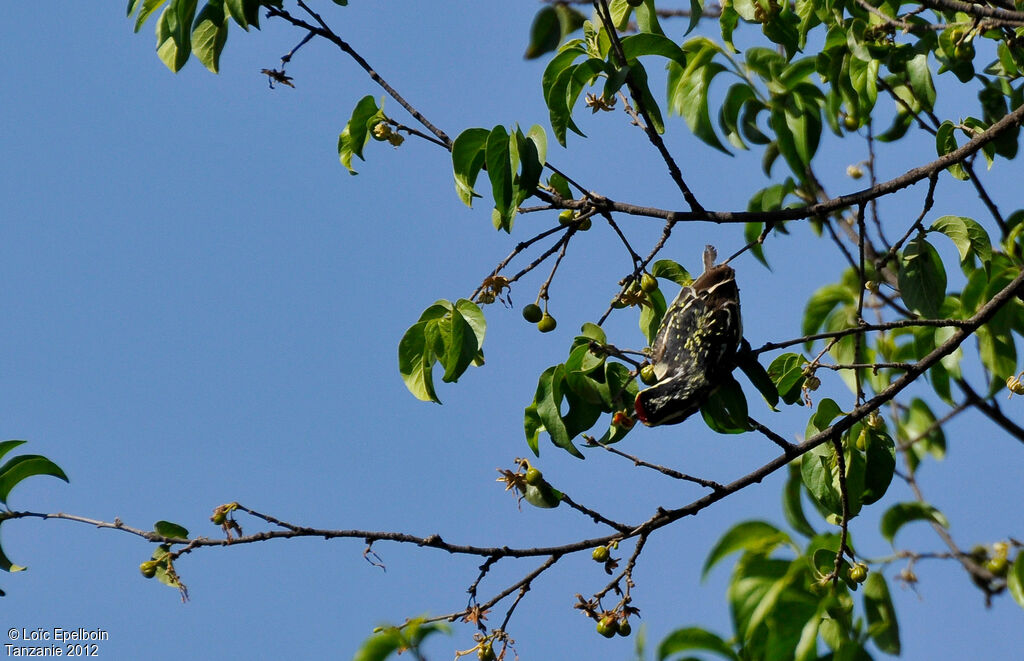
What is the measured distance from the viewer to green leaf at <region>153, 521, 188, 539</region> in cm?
312

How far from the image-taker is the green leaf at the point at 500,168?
2.78 meters

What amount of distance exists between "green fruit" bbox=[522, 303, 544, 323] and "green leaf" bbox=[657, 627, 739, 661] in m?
1.07

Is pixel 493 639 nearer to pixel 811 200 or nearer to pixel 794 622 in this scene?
pixel 794 622

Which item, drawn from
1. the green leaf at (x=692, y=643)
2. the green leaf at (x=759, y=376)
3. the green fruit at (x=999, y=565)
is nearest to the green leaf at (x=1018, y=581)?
the green fruit at (x=999, y=565)

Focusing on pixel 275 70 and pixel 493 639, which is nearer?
pixel 493 639

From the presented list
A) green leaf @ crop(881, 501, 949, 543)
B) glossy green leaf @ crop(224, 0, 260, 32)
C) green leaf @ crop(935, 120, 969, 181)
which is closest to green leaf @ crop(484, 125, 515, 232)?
glossy green leaf @ crop(224, 0, 260, 32)

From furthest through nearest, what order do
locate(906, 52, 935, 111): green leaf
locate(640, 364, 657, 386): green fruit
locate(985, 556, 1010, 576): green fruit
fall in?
locate(985, 556, 1010, 576): green fruit < locate(906, 52, 935, 111): green leaf < locate(640, 364, 657, 386): green fruit

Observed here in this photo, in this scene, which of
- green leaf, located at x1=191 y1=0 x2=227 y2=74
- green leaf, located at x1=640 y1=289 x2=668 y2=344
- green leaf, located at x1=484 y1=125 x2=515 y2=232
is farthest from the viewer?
green leaf, located at x1=191 y1=0 x2=227 y2=74

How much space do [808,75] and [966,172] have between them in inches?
31.2

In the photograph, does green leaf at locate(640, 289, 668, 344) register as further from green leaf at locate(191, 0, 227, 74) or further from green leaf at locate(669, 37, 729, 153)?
green leaf at locate(191, 0, 227, 74)

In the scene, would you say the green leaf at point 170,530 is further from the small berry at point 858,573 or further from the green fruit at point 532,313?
the small berry at point 858,573

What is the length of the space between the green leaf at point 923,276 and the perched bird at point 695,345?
62 centimetres

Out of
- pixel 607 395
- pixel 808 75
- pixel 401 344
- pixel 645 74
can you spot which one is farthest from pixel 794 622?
pixel 808 75

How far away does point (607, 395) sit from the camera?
299 cm
